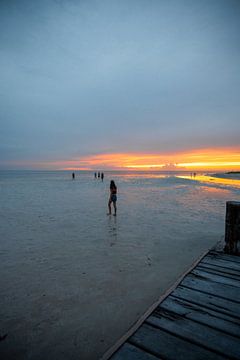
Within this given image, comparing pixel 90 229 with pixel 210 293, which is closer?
pixel 210 293

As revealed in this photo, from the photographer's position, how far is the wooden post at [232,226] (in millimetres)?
4570

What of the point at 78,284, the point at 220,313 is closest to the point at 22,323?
the point at 78,284

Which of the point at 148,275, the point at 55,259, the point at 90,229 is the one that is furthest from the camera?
the point at 90,229

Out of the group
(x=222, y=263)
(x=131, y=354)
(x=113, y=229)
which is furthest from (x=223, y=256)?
(x=113, y=229)

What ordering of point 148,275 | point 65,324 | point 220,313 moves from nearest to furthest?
point 220,313 → point 65,324 → point 148,275

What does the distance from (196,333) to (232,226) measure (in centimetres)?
300

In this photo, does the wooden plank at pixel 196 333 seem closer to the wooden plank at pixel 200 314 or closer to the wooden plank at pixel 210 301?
the wooden plank at pixel 200 314

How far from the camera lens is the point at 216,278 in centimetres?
370

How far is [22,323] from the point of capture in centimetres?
319

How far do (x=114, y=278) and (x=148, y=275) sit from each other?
0.86 meters

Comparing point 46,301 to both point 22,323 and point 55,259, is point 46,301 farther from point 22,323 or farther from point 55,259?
point 55,259

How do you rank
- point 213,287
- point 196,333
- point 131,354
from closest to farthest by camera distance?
point 131,354 → point 196,333 → point 213,287

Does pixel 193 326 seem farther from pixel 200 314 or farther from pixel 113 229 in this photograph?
pixel 113 229

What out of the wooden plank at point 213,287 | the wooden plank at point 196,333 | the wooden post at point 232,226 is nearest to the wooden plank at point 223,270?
the wooden plank at point 213,287
